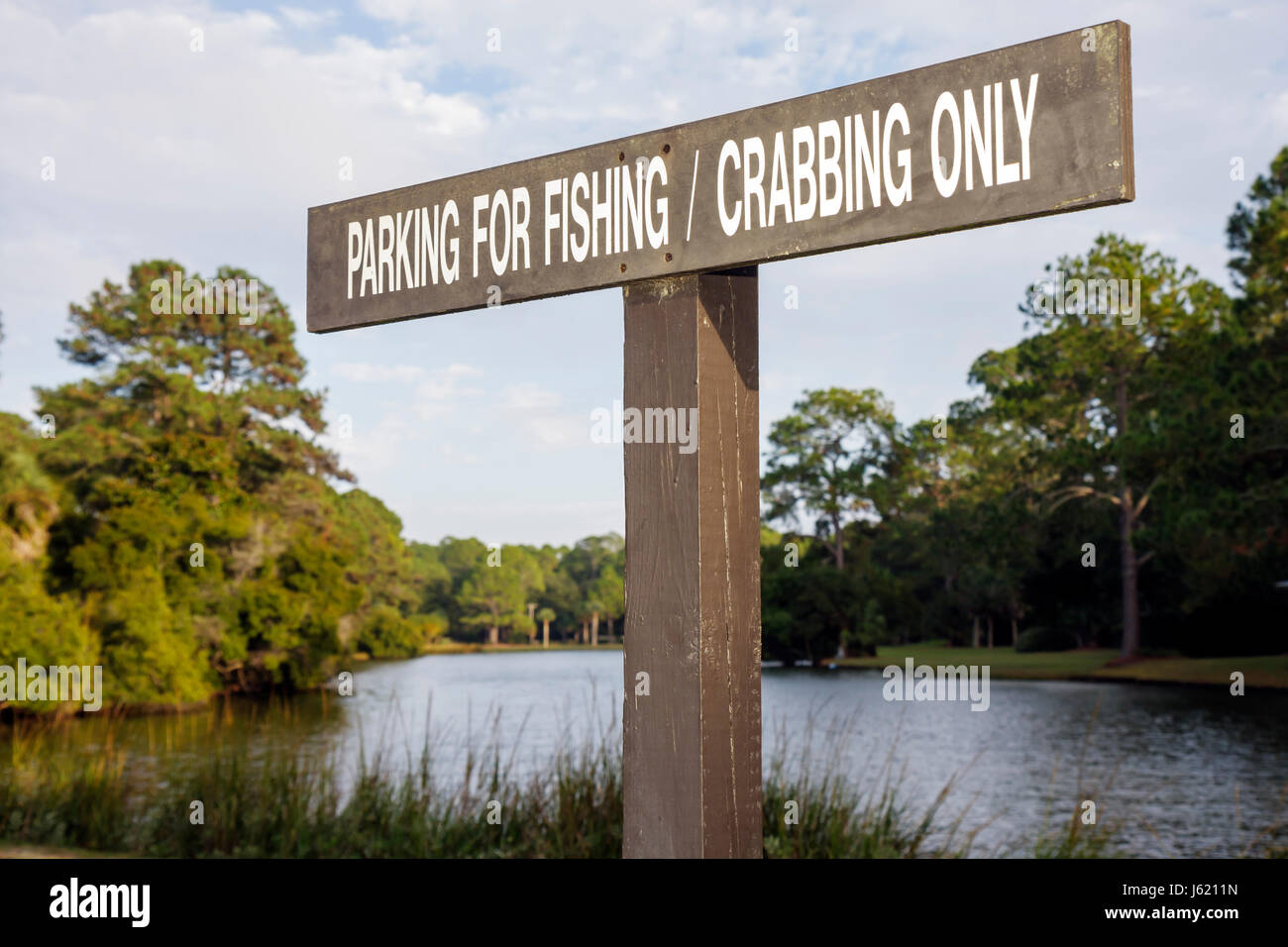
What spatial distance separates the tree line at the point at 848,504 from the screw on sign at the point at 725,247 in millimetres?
13245

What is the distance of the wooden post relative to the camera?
1.97 metres

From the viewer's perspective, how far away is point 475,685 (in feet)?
128

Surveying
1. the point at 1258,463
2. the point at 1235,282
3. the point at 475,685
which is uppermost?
the point at 1235,282

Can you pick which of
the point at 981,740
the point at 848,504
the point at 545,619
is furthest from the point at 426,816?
the point at 545,619

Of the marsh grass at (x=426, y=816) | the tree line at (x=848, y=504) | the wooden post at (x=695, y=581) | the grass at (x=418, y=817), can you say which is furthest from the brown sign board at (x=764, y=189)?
the tree line at (x=848, y=504)

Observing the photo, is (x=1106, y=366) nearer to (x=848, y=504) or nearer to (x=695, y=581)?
(x=848, y=504)

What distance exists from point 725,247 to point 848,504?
55.1m

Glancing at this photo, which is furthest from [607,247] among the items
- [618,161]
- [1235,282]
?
[1235,282]

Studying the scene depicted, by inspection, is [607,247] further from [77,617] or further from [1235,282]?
[1235,282]

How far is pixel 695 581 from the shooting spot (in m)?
2.00
